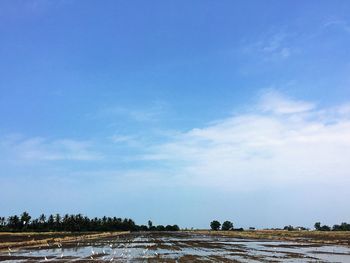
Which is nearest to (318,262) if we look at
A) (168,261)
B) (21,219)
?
(168,261)

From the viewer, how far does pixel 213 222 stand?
19312 centimetres

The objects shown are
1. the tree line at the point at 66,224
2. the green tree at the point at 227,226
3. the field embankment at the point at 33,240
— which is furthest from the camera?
the green tree at the point at 227,226

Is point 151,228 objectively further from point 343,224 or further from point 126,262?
point 126,262

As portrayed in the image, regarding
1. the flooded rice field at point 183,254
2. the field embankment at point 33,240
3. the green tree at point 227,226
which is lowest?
the flooded rice field at point 183,254

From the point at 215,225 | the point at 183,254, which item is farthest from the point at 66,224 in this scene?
the point at 183,254

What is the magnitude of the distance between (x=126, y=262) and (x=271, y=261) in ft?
29.0

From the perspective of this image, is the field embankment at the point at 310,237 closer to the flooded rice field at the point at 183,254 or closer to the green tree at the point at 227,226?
the flooded rice field at the point at 183,254

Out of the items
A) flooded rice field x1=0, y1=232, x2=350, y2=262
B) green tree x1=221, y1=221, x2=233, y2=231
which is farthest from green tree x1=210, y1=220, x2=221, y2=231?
flooded rice field x1=0, y1=232, x2=350, y2=262

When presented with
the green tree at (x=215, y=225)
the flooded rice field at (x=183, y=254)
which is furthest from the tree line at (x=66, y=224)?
the flooded rice field at (x=183, y=254)

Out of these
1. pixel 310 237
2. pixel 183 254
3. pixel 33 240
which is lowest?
pixel 183 254

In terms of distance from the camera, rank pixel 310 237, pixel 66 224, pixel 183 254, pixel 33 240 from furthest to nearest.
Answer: pixel 66 224, pixel 310 237, pixel 33 240, pixel 183 254

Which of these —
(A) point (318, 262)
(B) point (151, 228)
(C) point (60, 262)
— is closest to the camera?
(A) point (318, 262)

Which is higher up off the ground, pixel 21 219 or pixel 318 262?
pixel 21 219

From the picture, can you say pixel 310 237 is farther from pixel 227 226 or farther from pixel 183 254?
pixel 227 226
